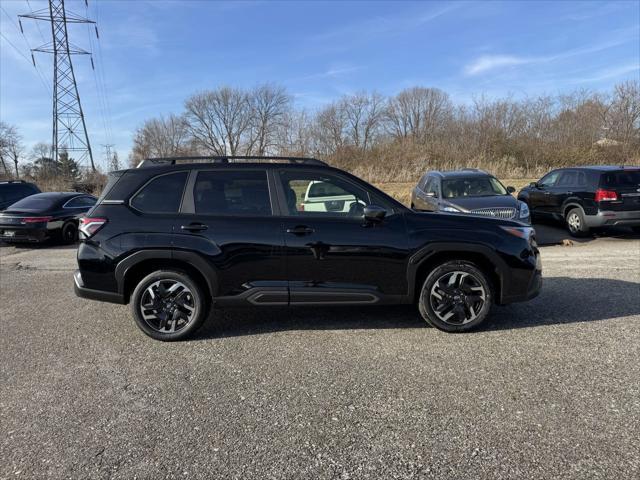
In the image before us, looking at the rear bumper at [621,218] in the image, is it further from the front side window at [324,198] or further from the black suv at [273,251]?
the front side window at [324,198]

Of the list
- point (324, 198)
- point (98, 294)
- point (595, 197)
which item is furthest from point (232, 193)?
point (595, 197)

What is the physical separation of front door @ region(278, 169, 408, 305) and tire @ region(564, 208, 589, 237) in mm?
8224

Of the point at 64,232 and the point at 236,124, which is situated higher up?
the point at 236,124

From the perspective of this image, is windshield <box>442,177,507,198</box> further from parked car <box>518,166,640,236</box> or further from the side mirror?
the side mirror

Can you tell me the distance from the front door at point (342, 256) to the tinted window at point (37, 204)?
979 centimetres

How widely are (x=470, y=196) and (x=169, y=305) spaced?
308 inches

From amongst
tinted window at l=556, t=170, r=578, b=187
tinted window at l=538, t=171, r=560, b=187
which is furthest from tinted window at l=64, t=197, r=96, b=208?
tinted window at l=556, t=170, r=578, b=187

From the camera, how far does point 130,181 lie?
474 cm

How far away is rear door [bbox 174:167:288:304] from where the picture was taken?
454cm

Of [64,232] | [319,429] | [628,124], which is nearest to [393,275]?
[319,429]

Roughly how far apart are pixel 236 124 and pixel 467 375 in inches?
2217

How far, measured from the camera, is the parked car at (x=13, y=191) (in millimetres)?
13430

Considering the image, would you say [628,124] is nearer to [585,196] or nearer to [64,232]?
[585,196]

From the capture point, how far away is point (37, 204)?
11.8 meters
